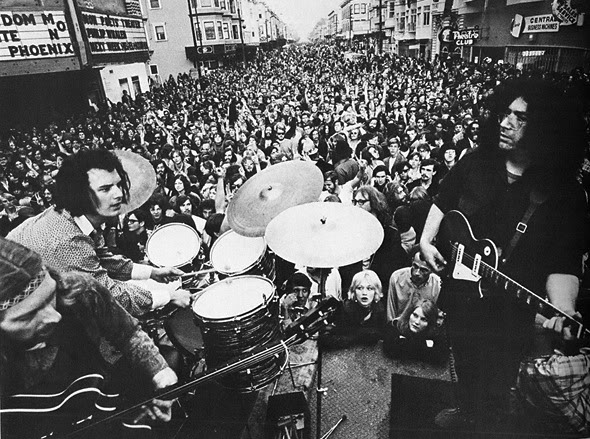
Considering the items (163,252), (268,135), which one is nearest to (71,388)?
(163,252)

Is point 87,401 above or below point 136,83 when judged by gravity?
below

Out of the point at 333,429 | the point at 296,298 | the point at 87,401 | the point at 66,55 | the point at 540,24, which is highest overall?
the point at 66,55

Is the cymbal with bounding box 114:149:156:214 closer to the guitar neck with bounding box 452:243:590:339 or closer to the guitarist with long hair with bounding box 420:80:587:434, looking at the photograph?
the guitarist with long hair with bounding box 420:80:587:434

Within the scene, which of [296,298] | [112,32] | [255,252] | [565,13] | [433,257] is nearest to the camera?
[565,13]

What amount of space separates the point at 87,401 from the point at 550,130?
3.45 metres

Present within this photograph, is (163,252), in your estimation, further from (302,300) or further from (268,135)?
(268,135)

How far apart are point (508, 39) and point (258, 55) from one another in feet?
6.58

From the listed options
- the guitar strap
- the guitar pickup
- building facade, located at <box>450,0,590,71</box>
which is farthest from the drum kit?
building facade, located at <box>450,0,590,71</box>

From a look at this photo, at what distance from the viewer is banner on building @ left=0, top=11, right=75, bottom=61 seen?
6.91 feet

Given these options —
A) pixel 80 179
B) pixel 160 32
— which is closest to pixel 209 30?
pixel 160 32

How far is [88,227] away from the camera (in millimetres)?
2350

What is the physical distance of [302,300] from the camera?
2.93m

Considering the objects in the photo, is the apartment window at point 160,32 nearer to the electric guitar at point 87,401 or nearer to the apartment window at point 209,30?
the apartment window at point 209,30

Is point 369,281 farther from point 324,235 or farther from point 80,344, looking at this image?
point 80,344
